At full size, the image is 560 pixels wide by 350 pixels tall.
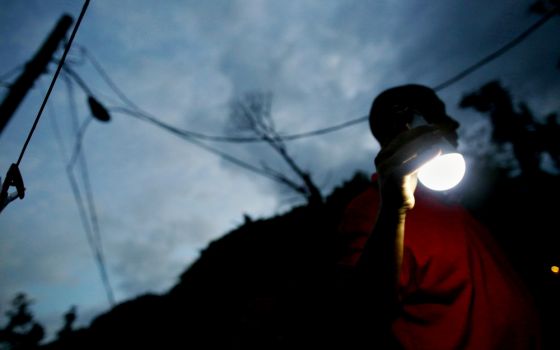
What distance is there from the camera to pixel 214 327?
33.8 feet

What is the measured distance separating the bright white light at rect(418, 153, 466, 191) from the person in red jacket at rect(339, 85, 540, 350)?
17cm

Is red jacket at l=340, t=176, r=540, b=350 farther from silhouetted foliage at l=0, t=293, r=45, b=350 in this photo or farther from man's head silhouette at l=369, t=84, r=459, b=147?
silhouetted foliage at l=0, t=293, r=45, b=350

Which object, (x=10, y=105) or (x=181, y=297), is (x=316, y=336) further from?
(x=181, y=297)

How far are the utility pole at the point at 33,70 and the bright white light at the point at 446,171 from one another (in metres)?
5.91

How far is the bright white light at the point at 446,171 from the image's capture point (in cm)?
137

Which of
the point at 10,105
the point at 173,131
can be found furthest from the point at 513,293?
the point at 173,131

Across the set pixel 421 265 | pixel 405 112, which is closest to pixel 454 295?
pixel 421 265

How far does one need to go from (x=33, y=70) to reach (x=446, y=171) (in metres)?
6.52

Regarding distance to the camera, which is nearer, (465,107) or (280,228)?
(280,228)

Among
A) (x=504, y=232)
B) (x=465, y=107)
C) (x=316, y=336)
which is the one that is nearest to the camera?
(x=504, y=232)

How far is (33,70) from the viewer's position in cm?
488

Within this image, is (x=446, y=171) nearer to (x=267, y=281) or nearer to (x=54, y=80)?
(x=54, y=80)

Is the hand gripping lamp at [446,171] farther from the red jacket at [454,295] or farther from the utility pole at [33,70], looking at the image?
the utility pole at [33,70]

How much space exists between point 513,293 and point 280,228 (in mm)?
11178
